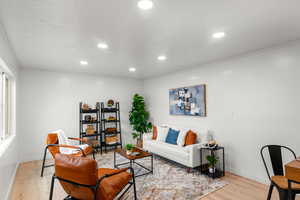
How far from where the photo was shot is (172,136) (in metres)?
4.15

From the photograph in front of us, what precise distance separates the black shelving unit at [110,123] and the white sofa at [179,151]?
1272mm

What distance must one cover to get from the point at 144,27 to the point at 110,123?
3872mm

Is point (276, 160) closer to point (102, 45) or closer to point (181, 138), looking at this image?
point (181, 138)

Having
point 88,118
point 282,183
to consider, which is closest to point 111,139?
point 88,118

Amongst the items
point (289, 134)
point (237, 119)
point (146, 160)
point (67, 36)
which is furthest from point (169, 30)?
point (146, 160)

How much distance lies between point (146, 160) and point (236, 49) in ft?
10.5

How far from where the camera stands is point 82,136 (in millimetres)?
4793

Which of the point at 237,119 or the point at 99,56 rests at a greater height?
the point at 99,56

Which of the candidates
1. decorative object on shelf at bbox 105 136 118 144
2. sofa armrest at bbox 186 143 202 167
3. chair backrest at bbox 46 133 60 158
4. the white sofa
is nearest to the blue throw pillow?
the white sofa

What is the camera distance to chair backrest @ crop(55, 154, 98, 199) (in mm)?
1740

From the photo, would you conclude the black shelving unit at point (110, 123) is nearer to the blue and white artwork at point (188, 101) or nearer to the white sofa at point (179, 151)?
the white sofa at point (179, 151)

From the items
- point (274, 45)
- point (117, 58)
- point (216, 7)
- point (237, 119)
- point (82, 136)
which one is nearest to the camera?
point (216, 7)

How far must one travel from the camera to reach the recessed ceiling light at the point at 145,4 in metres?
1.60

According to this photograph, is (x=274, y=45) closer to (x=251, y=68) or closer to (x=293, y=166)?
(x=251, y=68)
